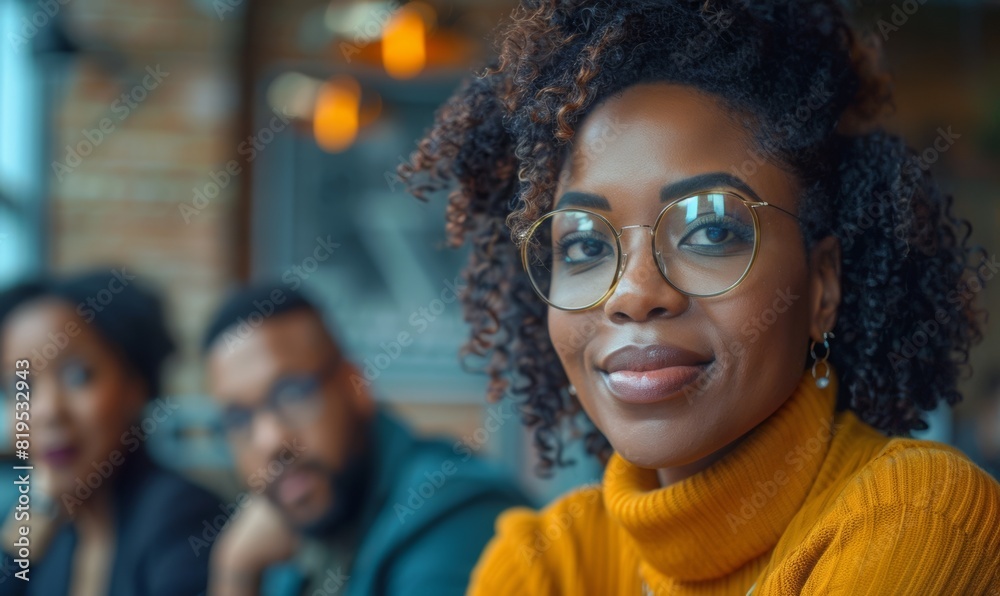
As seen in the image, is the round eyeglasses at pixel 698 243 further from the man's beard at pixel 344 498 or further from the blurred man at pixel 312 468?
the man's beard at pixel 344 498

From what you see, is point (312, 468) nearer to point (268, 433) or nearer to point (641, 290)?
point (268, 433)

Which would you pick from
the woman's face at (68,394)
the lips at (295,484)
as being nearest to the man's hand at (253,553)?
the lips at (295,484)

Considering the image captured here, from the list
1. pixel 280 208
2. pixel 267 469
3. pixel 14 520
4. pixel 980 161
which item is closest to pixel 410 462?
pixel 267 469

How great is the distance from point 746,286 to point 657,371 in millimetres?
134

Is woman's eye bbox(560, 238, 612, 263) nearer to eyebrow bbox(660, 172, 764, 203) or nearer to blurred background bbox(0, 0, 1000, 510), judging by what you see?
eyebrow bbox(660, 172, 764, 203)

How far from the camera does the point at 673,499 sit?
3.92 ft

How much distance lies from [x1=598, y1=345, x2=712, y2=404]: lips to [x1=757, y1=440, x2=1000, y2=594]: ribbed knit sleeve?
0.68ft

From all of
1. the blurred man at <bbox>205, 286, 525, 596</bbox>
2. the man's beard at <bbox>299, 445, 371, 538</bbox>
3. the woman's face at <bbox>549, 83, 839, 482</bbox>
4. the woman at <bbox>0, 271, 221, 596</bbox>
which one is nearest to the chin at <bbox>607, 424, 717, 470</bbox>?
the woman's face at <bbox>549, 83, 839, 482</bbox>

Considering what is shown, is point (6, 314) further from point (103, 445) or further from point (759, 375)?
point (759, 375)

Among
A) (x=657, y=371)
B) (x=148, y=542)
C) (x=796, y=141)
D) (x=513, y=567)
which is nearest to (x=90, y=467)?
(x=148, y=542)

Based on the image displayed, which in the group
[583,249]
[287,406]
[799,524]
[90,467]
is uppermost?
[583,249]

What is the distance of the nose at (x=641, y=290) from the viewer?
1132mm

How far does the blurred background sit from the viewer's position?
3.94 m

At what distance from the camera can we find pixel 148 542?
2.58 metres
